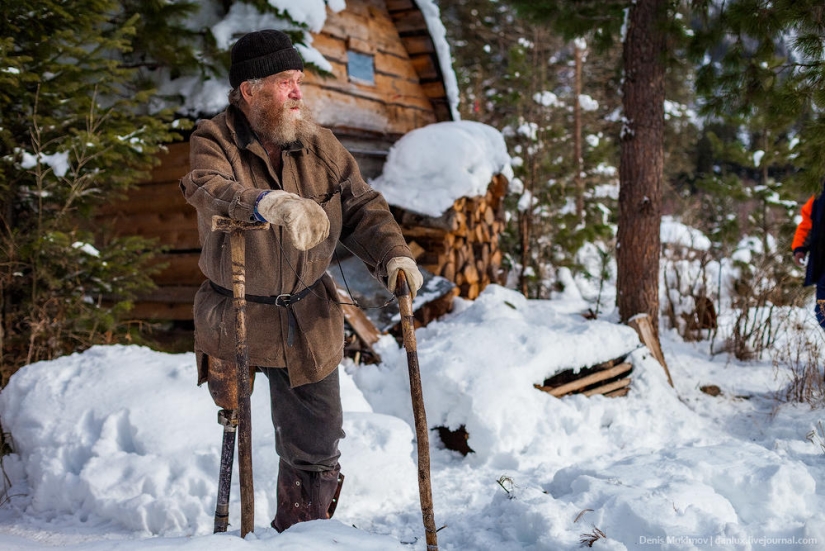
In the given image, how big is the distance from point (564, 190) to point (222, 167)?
26.7 ft

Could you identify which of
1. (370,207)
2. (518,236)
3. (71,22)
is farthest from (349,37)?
(370,207)

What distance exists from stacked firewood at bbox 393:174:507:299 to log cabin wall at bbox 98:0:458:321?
1.05 meters

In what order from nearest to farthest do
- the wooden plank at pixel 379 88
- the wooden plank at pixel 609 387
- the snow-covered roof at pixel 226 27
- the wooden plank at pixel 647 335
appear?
the wooden plank at pixel 609 387 → the wooden plank at pixel 647 335 → the snow-covered roof at pixel 226 27 → the wooden plank at pixel 379 88

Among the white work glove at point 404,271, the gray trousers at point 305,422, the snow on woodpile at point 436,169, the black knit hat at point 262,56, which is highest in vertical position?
the snow on woodpile at point 436,169

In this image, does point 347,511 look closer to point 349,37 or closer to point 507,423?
point 507,423

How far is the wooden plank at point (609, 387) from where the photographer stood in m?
4.63

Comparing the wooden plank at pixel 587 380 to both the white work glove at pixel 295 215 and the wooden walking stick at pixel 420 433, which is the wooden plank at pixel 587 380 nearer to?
the wooden walking stick at pixel 420 433

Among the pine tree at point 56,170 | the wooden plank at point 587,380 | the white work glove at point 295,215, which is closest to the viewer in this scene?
the white work glove at point 295,215

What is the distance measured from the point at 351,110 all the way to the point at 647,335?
12.6 ft

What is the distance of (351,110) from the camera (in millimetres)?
6965

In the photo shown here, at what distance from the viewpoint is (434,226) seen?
659 centimetres

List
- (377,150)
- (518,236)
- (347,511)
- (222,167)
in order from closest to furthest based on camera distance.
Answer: (222,167) → (347,511) → (377,150) → (518,236)

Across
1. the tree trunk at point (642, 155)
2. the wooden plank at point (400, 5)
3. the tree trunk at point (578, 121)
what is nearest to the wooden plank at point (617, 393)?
the tree trunk at point (642, 155)

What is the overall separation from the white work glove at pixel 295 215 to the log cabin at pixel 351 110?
4060 millimetres
